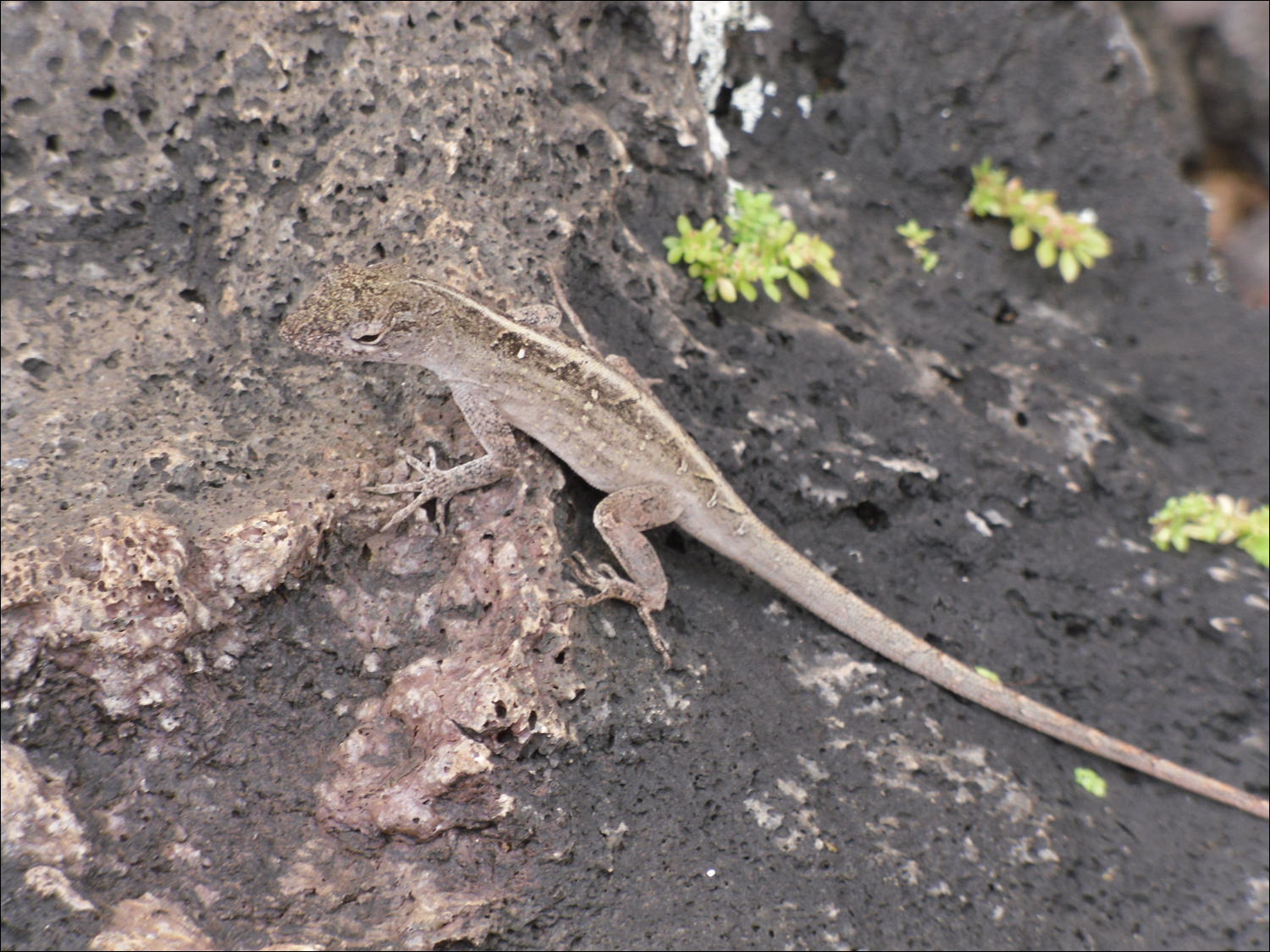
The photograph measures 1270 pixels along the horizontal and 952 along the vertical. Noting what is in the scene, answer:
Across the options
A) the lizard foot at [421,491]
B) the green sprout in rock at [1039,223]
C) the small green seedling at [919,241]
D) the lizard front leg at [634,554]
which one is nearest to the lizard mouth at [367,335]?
the lizard foot at [421,491]

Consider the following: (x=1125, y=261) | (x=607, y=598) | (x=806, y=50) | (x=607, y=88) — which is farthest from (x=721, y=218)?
(x=1125, y=261)

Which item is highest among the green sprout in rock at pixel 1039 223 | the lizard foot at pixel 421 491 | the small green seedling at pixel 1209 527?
the green sprout in rock at pixel 1039 223

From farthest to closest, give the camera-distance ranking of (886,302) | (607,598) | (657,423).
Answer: (886,302) → (657,423) → (607,598)

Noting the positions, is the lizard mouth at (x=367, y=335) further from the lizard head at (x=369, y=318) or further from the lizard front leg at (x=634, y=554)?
the lizard front leg at (x=634, y=554)

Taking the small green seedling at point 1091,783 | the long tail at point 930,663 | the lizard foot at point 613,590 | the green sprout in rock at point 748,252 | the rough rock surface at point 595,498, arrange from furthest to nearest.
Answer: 1. the green sprout in rock at point 748,252
2. the small green seedling at point 1091,783
3. the long tail at point 930,663
4. the lizard foot at point 613,590
5. the rough rock surface at point 595,498

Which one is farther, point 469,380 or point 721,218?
point 721,218

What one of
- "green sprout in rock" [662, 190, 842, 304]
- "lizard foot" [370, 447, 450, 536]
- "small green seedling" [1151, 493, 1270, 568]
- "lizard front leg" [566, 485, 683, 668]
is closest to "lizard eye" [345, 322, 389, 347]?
"lizard foot" [370, 447, 450, 536]

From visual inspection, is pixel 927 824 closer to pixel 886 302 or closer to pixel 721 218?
pixel 886 302
